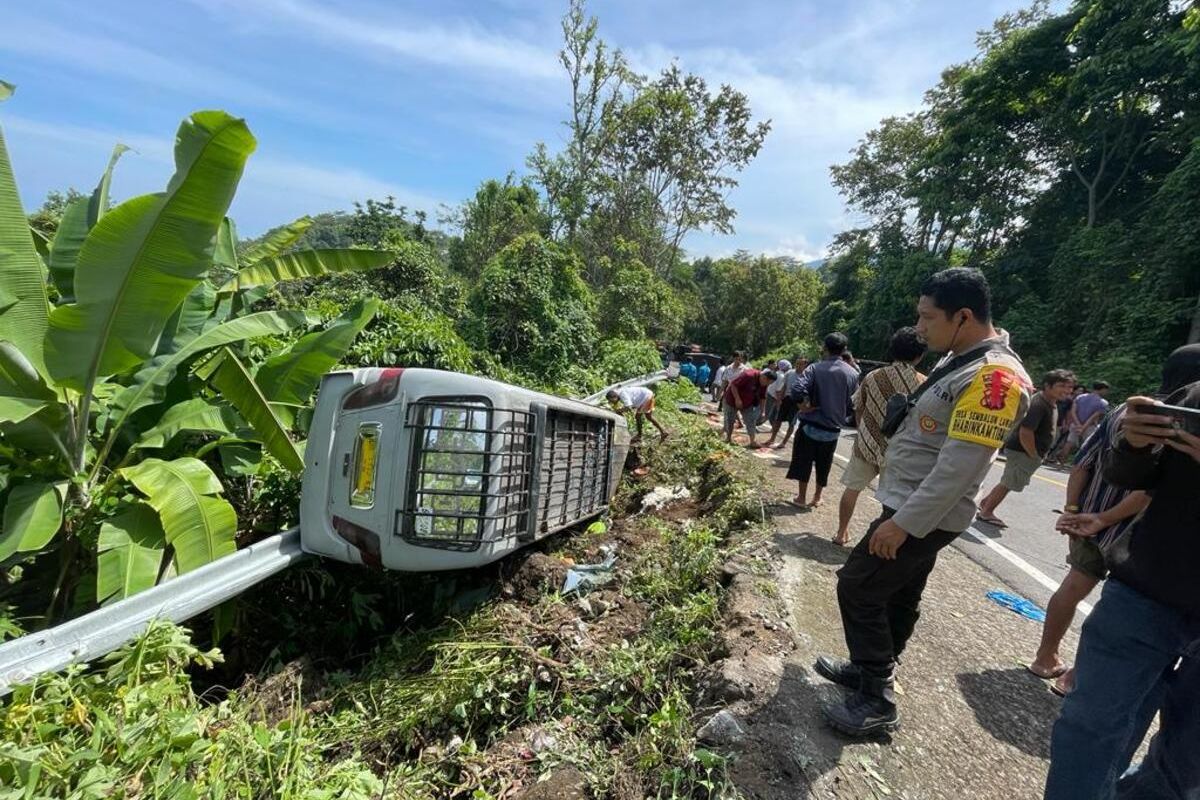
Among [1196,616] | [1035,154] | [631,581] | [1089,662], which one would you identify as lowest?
[631,581]

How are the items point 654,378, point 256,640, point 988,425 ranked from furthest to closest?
point 654,378
point 256,640
point 988,425

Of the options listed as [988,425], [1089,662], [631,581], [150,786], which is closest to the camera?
[150,786]

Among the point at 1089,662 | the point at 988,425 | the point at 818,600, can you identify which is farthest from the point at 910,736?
the point at 988,425

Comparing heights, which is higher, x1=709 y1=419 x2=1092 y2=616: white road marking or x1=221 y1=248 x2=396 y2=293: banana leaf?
x1=221 y1=248 x2=396 y2=293: banana leaf

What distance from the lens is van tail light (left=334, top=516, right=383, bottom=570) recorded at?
2.81 meters

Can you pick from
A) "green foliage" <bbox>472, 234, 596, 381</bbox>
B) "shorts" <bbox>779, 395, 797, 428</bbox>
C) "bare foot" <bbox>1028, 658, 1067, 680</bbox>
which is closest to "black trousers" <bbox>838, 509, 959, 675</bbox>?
"bare foot" <bbox>1028, 658, 1067, 680</bbox>

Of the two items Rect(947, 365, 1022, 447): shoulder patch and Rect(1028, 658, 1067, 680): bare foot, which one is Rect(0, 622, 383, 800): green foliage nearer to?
Rect(947, 365, 1022, 447): shoulder patch

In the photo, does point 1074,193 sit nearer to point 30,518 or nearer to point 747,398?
point 747,398

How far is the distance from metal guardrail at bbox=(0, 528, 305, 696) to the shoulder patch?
3098mm

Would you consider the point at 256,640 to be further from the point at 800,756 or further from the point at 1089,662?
the point at 1089,662

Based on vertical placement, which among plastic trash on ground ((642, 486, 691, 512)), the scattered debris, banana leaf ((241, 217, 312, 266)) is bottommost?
plastic trash on ground ((642, 486, 691, 512))

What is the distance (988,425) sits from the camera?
6.35 feet

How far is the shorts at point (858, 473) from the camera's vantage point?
4.26 m

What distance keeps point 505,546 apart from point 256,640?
1.67 m
